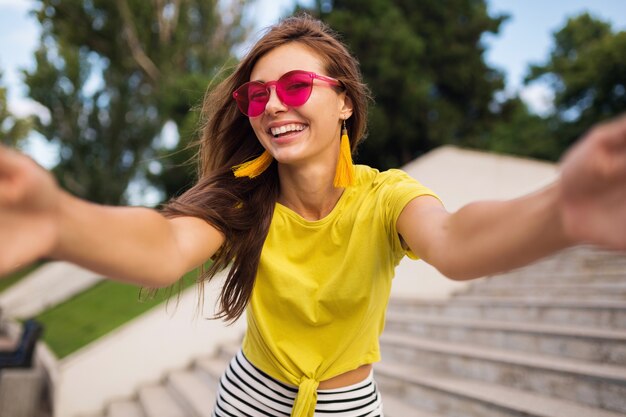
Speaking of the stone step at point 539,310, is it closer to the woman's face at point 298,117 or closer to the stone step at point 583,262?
the stone step at point 583,262

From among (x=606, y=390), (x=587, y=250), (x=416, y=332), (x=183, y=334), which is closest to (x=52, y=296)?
(x=183, y=334)

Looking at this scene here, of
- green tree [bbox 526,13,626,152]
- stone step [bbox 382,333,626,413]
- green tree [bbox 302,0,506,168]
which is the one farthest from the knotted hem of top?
green tree [bbox 526,13,626,152]

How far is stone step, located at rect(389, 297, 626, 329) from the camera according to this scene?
14.5 feet

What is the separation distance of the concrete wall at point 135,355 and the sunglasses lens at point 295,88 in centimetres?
513

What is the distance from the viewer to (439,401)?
423 centimetres

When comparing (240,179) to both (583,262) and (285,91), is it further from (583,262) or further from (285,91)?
(583,262)

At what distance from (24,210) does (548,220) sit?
838mm

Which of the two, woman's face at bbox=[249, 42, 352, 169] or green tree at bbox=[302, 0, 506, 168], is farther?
green tree at bbox=[302, 0, 506, 168]

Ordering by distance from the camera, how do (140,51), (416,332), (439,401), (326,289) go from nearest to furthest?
(326,289), (439,401), (416,332), (140,51)

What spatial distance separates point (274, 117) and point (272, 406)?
97cm

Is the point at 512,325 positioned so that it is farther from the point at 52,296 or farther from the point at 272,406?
the point at 52,296

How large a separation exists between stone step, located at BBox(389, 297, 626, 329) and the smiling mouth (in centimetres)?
359

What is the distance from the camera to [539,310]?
5.16m

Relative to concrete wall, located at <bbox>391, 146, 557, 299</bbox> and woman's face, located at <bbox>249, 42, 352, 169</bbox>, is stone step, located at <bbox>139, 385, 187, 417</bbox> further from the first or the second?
woman's face, located at <bbox>249, 42, 352, 169</bbox>
